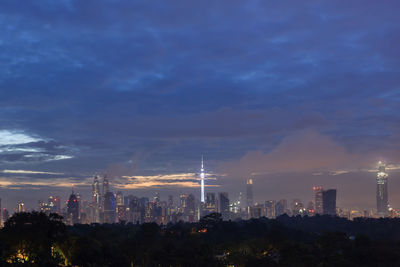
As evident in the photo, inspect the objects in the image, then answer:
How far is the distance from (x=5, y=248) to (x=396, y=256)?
152 feet

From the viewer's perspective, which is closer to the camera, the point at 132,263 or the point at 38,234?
the point at 38,234

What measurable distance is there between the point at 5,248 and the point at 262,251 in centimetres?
3744

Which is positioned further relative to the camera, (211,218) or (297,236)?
(211,218)

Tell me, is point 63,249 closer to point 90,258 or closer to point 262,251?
point 90,258

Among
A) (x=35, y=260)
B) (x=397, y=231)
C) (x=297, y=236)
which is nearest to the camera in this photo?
A: (x=35, y=260)

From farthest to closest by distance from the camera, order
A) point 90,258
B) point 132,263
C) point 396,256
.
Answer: point 132,263, point 396,256, point 90,258

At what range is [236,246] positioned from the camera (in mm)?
67000

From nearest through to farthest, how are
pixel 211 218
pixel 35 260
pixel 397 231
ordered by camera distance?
pixel 35 260
pixel 397 231
pixel 211 218

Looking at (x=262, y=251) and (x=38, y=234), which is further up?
(x=38, y=234)

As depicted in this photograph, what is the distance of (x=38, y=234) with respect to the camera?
47781 mm

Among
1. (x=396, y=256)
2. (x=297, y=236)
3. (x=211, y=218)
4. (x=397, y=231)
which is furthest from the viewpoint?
(x=211, y=218)

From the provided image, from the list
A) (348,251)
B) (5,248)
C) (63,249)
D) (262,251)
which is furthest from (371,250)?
(5,248)

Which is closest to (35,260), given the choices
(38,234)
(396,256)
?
(38,234)

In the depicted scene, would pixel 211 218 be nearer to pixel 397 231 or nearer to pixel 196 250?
pixel 397 231
